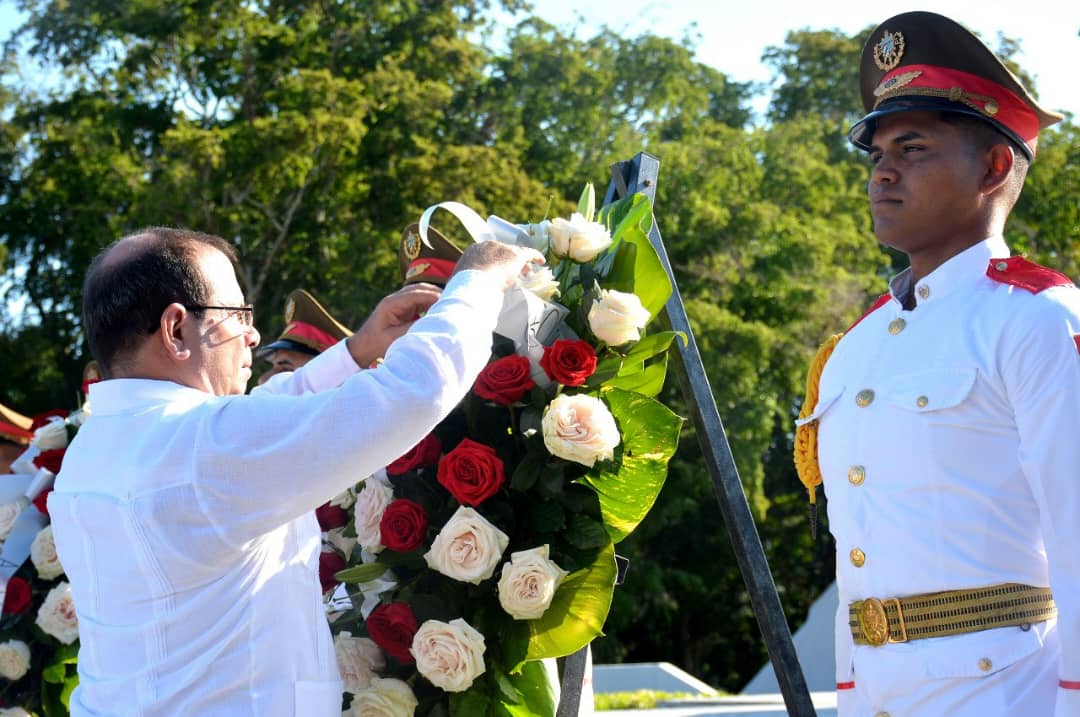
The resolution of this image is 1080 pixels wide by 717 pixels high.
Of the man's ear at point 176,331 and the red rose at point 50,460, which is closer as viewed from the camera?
the man's ear at point 176,331

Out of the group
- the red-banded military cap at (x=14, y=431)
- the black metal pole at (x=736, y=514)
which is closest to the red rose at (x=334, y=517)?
the black metal pole at (x=736, y=514)

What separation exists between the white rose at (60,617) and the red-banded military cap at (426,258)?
211 cm

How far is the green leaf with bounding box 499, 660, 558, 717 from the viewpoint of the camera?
313cm

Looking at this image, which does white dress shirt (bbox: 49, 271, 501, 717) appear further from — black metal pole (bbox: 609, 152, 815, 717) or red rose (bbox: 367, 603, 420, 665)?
black metal pole (bbox: 609, 152, 815, 717)

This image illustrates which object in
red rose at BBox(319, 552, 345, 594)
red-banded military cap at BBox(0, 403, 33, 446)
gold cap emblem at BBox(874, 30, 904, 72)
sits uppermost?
gold cap emblem at BBox(874, 30, 904, 72)

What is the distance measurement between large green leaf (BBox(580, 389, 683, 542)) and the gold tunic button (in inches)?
17.9

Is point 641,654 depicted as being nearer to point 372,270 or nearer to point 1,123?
point 372,270

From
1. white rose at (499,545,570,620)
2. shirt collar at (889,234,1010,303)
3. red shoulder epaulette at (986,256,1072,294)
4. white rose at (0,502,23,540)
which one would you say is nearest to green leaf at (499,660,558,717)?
white rose at (499,545,570,620)

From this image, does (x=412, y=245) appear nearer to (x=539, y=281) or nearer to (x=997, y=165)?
(x=539, y=281)

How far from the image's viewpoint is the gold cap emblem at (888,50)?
3.17 meters

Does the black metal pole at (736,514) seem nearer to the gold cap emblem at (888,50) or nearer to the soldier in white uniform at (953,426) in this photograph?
the soldier in white uniform at (953,426)

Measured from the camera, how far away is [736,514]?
352cm

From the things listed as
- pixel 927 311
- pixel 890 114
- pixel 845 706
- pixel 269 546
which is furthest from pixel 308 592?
pixel 890 114

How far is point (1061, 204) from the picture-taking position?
76.0 feet
